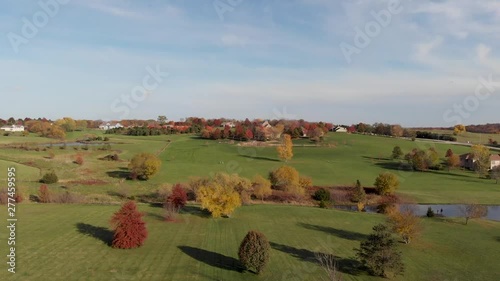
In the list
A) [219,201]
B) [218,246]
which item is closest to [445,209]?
[219,201]

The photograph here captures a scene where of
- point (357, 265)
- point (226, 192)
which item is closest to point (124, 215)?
point (226, 192)

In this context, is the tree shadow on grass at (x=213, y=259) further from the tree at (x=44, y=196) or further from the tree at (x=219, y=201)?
the tree at (x=44, y=196)

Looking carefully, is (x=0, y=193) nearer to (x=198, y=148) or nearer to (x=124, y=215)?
(x=124, y=215)

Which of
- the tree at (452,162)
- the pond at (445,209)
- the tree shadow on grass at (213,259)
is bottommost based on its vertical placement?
the pond at (445,209)

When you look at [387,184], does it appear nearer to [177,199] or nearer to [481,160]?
[481,160]

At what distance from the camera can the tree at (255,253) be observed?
1063 inches

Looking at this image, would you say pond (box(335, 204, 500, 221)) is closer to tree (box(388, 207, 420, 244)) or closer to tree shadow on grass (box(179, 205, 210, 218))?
tree (box(388, 207, 420, 244))

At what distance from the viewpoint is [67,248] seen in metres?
31.4

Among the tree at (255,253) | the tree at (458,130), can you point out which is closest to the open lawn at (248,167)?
the tree at (255,253)

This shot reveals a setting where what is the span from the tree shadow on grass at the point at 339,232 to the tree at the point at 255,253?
13187mm

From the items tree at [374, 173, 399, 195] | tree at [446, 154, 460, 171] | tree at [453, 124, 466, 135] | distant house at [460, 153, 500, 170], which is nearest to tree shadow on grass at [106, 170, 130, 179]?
tree at [374, 173, 399, 195]

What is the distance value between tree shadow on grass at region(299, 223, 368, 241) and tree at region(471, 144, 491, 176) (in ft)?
190

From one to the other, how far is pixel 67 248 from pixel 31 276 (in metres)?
6.02

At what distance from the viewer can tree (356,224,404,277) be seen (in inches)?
1094
